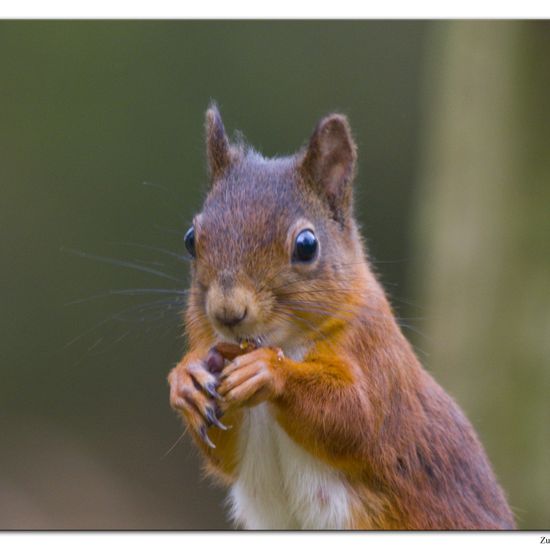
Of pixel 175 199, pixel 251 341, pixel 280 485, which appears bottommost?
pixel 280 485

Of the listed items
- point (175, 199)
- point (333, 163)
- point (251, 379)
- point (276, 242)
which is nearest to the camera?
point (251, 379)

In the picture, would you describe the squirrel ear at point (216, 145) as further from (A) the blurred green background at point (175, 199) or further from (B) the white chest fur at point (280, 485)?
(A) the blurred green background at point (175, 199)

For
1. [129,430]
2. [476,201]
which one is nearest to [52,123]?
[129,430]

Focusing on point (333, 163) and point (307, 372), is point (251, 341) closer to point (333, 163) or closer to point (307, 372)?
point (307, 372)

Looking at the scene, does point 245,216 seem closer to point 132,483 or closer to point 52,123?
point 52,123

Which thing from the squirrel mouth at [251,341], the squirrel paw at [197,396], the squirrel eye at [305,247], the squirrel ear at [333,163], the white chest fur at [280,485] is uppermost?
the squirrel ear at [333,163]

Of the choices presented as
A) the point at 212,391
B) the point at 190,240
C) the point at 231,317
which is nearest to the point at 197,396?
the point at 212,391

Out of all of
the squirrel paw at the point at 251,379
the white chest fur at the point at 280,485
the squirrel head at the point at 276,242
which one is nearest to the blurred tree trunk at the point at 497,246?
the white chest fur at the point at 280,485
